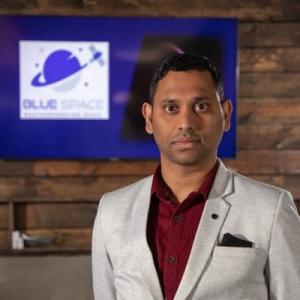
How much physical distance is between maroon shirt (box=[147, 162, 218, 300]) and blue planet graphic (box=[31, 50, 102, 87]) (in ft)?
5.19

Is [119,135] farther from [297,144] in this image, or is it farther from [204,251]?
[204,251]

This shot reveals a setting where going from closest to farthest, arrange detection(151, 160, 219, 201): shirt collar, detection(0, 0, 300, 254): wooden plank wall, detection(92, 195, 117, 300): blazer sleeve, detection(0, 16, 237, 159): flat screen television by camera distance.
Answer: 1. detection(151, 160, 219, 201): shirt collar
2. detection(92, 195, 117, 300): blazer sleeve
3. detection(0, 16, 237, 159): flat screen television
4. detection(0, 0, 300, 254): wooden plank wall

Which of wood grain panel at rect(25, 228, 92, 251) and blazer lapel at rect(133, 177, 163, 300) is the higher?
blazer lapel at rect(133, 177, 163, 300)

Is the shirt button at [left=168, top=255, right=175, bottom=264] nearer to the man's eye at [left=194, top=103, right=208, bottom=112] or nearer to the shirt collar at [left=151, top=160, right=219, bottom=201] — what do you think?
the shirt collar at [left=151, top=160, right=219, bottom=201]

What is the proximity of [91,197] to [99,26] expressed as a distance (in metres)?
0.97

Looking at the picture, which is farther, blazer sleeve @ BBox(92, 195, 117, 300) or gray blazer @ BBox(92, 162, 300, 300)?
blazer sleeve @ BBox(92, 195, 117, 300)

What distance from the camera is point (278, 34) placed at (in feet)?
8.96

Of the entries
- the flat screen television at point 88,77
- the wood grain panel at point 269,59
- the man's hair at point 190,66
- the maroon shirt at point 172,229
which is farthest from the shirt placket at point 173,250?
the wood grain panel at point 269,59

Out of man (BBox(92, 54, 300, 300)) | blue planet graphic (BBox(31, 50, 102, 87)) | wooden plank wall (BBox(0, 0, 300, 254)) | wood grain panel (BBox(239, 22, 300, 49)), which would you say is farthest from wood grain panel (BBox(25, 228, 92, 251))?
man (BBox(92, 54, 300, 300))

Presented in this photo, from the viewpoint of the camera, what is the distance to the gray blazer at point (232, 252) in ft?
3.39

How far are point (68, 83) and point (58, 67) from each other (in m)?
0.10

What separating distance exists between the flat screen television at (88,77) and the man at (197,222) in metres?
1.44

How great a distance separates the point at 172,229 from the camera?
3.60 feet

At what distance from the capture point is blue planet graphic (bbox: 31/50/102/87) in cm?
261
